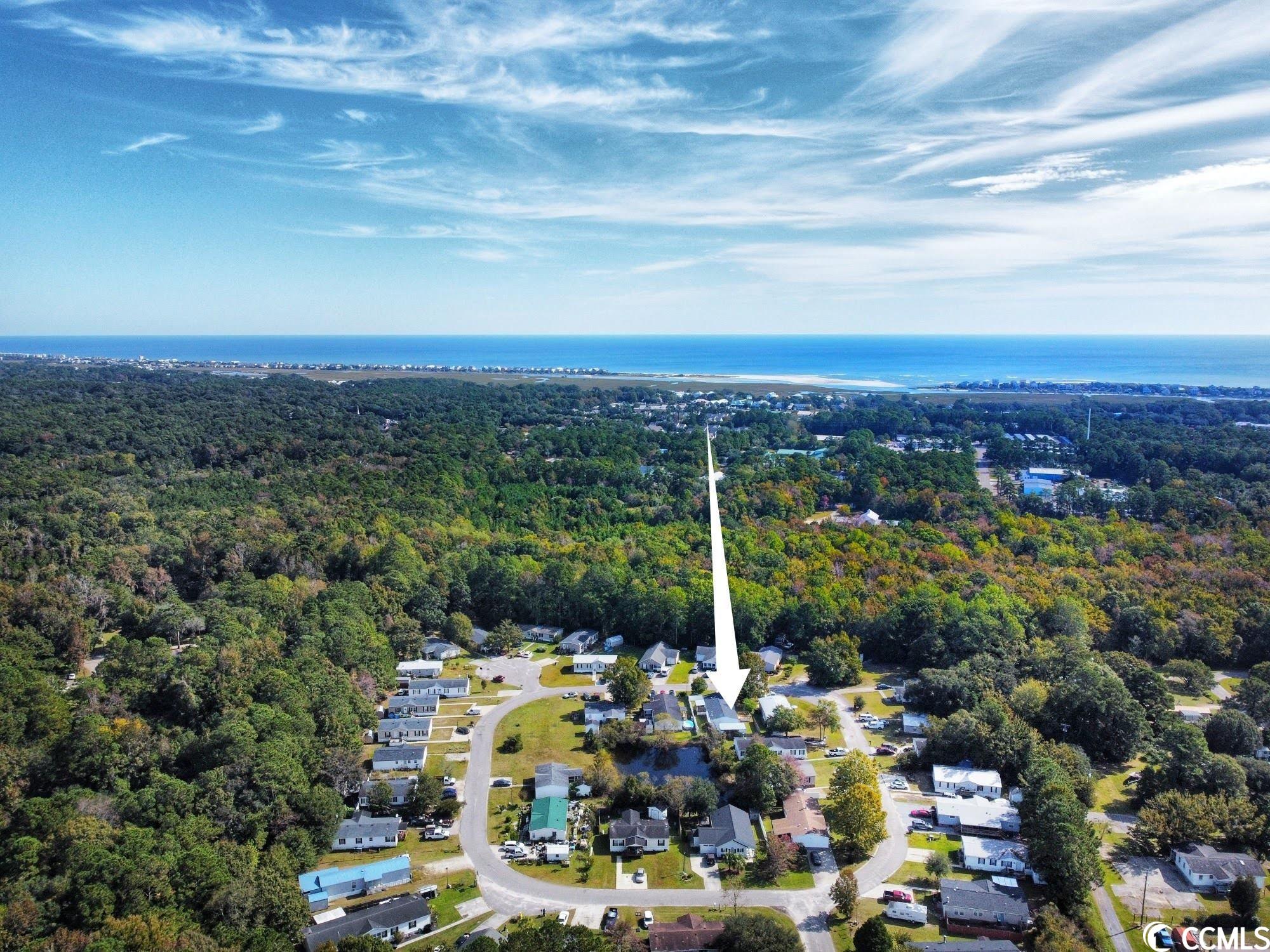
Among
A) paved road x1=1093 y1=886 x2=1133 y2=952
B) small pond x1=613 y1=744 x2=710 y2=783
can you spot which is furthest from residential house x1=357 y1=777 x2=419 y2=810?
paved road x1=1093 y1=886 x2=1133 y2=952

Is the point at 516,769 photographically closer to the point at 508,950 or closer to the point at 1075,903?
the point at 508,950

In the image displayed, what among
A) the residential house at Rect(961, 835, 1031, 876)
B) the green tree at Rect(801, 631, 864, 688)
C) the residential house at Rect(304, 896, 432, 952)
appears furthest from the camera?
the green tree at Rect(801, 631, 864, 688)

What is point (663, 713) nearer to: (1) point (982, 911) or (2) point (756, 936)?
(2) point (756, 936)

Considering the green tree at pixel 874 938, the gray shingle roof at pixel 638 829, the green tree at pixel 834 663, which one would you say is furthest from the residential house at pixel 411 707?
the green tree at pixel 874 938

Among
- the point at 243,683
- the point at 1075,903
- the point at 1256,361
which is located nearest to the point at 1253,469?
the point at 1075,903

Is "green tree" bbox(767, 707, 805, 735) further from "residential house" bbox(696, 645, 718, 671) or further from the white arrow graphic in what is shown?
the white arrow graphic

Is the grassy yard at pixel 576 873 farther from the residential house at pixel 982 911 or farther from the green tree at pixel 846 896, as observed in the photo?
the residential house at pixel 982 911
